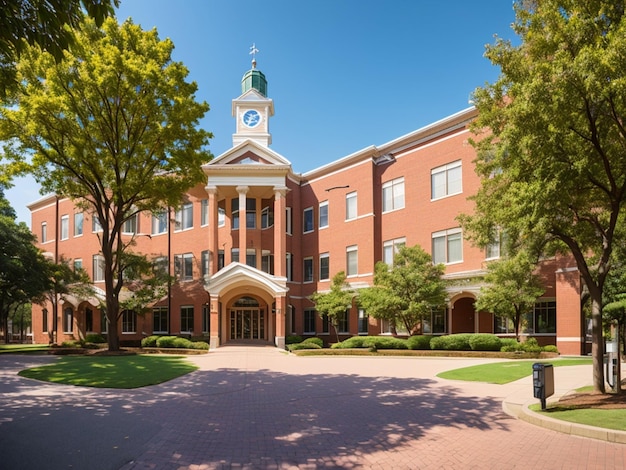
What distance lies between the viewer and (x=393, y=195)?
109 feet

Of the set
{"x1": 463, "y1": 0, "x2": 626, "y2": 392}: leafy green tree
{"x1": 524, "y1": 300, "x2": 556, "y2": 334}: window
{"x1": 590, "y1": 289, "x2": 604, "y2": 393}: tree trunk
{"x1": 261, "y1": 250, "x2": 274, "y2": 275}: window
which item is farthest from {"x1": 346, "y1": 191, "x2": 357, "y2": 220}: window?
{"x1": 590, "y1": 289, "x2": 604, "y2": 393}: tree trunk

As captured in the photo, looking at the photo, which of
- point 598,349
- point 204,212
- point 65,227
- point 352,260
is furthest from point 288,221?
point 598,349

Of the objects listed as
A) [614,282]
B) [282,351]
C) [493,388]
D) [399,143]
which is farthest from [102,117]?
[614,282]

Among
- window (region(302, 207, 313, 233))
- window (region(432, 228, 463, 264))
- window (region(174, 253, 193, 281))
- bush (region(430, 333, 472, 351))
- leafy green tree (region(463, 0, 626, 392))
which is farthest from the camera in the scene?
window (region(174, 253, 193, 281))

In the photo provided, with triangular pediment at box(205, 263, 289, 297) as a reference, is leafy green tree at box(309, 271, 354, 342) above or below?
below

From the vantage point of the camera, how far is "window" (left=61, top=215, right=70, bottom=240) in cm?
4384

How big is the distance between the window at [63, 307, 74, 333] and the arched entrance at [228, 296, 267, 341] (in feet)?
53.7

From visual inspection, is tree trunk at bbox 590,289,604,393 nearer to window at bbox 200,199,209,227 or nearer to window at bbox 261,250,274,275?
window at bbox 261,250,274,275

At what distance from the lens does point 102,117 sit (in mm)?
23609

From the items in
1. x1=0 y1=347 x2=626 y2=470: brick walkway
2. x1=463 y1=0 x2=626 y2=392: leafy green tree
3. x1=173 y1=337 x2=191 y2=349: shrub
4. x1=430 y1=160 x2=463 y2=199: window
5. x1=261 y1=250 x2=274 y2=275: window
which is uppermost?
x1=430 y1=160 x2=463 y2=199: window

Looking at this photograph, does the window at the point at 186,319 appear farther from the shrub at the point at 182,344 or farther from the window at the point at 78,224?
the window at the point at 78,224

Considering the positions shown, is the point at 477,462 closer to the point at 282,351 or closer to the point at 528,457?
the point at 528,457

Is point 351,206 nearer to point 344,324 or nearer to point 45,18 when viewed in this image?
point 344,324

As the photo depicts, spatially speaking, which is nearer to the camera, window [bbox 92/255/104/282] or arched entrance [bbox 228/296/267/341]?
arched entrance [bbox 228/296/267/341]
